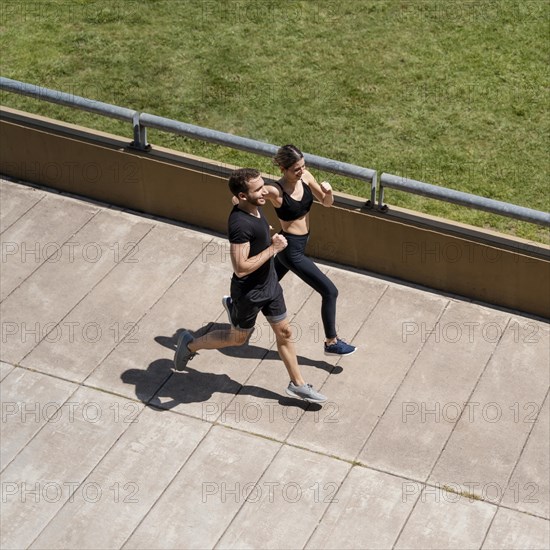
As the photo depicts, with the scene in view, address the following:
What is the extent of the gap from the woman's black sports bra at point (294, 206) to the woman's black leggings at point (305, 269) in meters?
0.17

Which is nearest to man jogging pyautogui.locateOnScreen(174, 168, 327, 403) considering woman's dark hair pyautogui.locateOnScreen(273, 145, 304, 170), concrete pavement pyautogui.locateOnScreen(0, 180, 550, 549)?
woman's dark hair pyautogui.locateOnScreen(273, 145, 304, 170)

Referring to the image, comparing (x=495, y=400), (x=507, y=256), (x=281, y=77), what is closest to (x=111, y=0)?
(x=281, y=77)

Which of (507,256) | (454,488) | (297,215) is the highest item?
(297,215)

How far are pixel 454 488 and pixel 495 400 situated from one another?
40.3 inches

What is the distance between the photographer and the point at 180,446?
374 inches

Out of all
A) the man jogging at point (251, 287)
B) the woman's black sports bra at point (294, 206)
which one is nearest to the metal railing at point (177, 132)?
the woman's black sports bra at point (294, 206)

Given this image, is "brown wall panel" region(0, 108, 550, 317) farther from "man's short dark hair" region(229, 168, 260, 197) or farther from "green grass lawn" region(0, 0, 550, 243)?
"man's short dark hair" region(229, 168, 260, 197)

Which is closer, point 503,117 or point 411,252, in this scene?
point 411,252

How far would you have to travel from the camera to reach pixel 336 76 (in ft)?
43.5

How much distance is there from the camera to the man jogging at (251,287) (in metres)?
8.84

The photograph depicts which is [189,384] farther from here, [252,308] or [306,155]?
[306,155]

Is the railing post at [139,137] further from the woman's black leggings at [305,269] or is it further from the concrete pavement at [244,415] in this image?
the woman's black leggings at [305,269]

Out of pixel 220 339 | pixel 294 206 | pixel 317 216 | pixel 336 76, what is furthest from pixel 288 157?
pixel 336 76

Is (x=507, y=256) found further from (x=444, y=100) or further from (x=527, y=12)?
A: (x=527, y=12)
